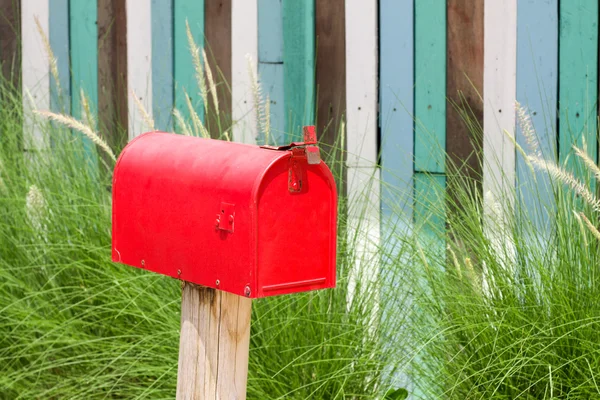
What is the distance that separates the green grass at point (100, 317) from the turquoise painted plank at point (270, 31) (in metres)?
0.81

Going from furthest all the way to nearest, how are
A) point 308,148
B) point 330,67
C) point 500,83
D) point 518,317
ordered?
point 330,67 → point 500,83 → point 518,317 → point 308,148

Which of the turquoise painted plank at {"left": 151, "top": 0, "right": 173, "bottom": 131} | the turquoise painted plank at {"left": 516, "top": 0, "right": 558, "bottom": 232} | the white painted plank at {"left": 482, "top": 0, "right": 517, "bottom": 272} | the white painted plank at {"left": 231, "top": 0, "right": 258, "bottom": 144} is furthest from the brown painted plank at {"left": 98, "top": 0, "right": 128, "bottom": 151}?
the turquoise painted plank at {"left": 516, "top": 0, "right": 558, "bottom": 232}

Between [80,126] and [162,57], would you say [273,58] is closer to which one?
[162,57]

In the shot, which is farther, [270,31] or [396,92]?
[270,31]

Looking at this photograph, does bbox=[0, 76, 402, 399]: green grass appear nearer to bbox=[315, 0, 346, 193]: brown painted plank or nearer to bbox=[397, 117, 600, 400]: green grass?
bbox=[397, 117, 600, 400]: green grass

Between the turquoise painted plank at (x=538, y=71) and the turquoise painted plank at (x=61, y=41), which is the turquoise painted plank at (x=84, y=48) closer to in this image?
the turquoise painted plank at (x=61, y=41)

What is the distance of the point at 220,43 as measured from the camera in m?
3.99

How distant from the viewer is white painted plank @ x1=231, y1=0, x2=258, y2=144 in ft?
12.8

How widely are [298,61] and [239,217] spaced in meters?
2.10

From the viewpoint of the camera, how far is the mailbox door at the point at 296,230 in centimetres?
A: 175

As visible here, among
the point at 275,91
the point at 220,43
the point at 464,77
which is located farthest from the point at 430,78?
the point at 220,43

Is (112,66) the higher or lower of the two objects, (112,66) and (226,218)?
the higher

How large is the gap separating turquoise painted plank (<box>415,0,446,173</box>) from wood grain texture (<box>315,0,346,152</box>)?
331 millimetres

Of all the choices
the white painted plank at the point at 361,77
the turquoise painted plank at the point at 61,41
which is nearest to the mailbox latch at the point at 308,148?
the white painted plank at the point at 361,77
